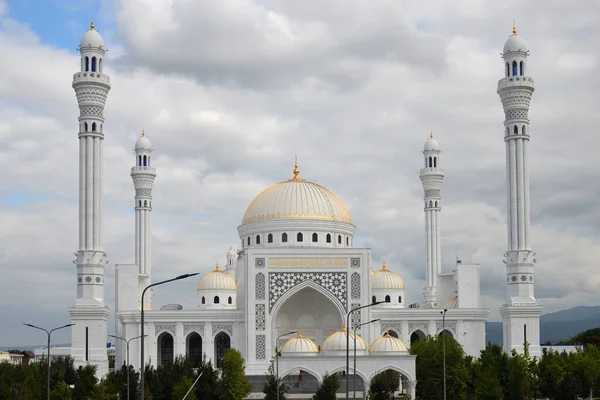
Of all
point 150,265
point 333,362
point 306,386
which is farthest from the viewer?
point 150,265

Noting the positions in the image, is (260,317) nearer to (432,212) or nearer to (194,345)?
(194,345)

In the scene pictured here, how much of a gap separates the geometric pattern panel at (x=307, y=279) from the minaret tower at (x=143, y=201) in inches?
592

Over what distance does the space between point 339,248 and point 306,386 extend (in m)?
9.63

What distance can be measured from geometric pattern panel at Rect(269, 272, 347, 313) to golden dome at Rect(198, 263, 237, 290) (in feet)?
26.3

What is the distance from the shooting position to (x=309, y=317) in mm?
73938

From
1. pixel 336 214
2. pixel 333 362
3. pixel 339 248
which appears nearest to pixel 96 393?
pixel 333 362

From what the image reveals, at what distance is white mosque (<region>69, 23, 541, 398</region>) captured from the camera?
227 ft

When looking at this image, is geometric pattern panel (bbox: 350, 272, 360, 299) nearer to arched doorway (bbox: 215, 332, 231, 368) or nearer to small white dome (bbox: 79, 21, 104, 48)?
arched doorway (bbox: 215, 332, 231, 368)

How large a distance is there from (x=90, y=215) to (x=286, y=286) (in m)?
13.7

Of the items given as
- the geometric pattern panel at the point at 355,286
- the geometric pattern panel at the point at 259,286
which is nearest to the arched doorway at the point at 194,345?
the geometric pattern panel at the point at 259,286

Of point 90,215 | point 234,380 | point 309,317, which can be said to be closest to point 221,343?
point 309,317

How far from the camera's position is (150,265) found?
8294 cm

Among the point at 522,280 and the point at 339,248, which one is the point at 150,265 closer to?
the point at 339,248

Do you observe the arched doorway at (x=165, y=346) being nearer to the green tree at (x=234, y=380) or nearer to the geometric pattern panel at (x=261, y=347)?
the geometric pattern panel at (x=261, y=347)
